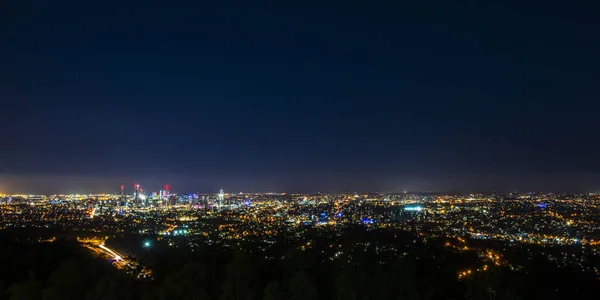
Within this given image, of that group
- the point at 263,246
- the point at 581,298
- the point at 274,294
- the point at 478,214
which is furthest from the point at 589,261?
the point at 478,214

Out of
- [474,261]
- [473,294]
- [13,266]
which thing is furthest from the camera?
[474,261]

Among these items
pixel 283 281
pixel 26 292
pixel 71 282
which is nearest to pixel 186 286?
pixel 283 281

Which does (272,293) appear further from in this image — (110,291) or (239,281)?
(110,291)

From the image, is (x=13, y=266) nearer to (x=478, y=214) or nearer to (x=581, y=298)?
(x=581, y=298)

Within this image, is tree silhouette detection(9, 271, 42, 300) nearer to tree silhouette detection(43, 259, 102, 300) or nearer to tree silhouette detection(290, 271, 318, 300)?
tree silhouette detection(43, 259, 102, 300)

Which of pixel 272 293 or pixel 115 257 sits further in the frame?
pixel 115 257

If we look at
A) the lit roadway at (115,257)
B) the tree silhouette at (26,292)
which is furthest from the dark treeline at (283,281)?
the lit roadway at (115,257)

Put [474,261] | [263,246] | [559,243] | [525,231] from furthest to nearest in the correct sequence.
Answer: [525,231], [559,243], [263,246], [474,261]

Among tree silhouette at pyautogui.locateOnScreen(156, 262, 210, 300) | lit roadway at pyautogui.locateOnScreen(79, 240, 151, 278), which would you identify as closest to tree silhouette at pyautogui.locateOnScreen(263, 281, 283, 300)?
tree silhouette at pyautogui.locateOnScreen(156, 262, 210, 300)
